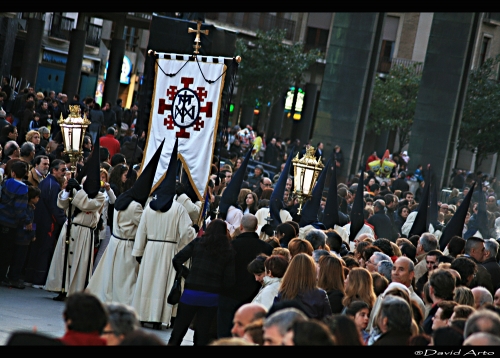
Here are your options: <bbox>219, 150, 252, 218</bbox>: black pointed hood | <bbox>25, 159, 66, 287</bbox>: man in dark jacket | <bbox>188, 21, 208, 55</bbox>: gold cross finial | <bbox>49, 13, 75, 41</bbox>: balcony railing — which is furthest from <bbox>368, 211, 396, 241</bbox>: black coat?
<bbox>49, 13, 75, 41</bbox>: balcony railing

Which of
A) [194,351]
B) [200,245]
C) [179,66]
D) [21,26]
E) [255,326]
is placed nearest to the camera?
[194,351]

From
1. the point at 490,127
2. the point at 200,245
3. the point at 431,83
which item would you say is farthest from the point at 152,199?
the point at 490,127

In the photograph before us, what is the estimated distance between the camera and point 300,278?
7.42m

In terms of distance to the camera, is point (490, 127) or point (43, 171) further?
point (490, 127)

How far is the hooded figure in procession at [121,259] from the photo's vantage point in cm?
1066

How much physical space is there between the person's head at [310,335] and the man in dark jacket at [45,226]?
799 centimetres

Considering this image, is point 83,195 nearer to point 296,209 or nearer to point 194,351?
point 296,209

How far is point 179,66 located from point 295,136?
38194 mm

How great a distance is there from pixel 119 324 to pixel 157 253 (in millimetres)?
5748

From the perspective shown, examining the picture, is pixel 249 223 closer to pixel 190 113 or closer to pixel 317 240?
pixel 317 240

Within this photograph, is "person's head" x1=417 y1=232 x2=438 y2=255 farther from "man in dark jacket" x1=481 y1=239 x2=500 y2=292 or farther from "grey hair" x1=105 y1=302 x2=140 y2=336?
"grey hair" x1=105 y1=302 x2=140 y2=336

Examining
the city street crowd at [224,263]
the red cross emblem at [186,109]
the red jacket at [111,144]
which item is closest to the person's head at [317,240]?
the city street crowd at [224,263]

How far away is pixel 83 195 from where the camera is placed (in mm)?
11141

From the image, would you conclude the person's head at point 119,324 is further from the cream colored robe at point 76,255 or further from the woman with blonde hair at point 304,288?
the cream colored robe at point 76,255
